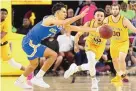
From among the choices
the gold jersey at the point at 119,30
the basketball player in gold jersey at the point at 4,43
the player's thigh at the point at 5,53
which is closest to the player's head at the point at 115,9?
the gold jersey at the point at 119,30

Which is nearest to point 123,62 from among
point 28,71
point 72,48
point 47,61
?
point 47,61

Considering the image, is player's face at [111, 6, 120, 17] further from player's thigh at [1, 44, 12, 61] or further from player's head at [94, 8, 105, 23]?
player's thigh at [1, 44, 12, 61]

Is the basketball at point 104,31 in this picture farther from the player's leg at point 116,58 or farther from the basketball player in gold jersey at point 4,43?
the basketball player in gold jersey at point 4,43

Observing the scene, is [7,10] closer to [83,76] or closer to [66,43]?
[66,43]

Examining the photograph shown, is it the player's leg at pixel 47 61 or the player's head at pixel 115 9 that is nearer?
the player's leg at pixel 47 61

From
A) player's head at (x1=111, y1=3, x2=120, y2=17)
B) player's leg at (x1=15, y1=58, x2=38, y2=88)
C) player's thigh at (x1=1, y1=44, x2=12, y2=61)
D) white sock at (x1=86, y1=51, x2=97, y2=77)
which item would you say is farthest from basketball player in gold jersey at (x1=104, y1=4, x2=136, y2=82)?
player's thigh at (x1=1, y1=44, x2=12, y2=61)

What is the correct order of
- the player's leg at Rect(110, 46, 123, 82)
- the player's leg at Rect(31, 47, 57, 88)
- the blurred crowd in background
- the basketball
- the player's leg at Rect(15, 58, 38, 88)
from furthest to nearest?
the blurred crowd in background
the player's leg at Rect(110, 46, 123, 82)
the player's leg at Rect(15, 58, 38, 88)
the player's leg at Rect(31, 47, 57, 88)
the basketball

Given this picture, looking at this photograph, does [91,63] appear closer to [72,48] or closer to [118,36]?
[118,36]

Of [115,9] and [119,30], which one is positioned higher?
[115,9]

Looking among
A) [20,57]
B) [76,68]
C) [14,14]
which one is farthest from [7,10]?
[76,68]

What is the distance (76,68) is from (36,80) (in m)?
1.14

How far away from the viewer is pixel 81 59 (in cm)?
1279

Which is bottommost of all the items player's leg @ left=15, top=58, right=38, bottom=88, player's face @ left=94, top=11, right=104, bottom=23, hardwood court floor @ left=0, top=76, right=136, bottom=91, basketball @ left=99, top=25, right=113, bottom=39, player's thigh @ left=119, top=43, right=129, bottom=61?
hardwood court floor @ left=0, top=76, right=136, bottom=91

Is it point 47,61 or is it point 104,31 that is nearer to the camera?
point 104,31
